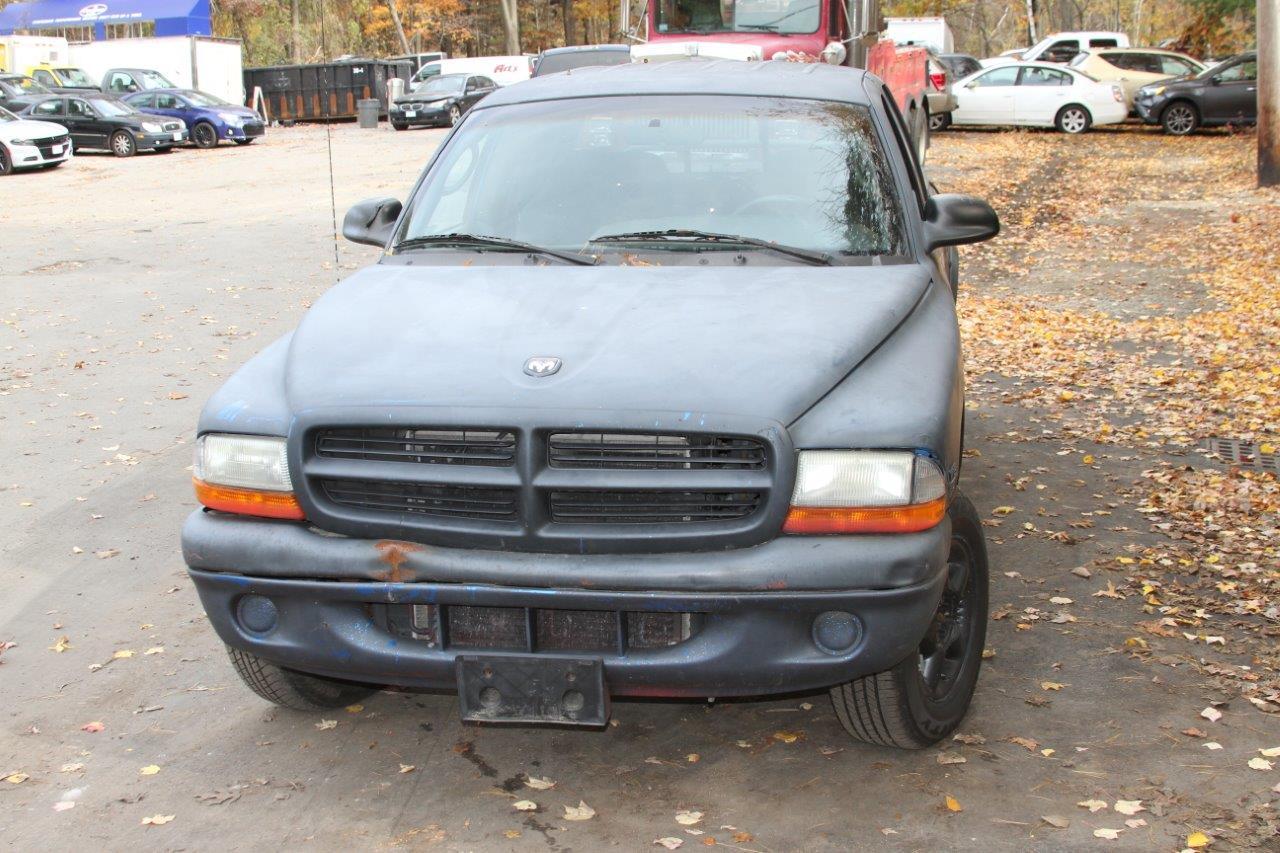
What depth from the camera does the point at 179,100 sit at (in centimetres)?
3450

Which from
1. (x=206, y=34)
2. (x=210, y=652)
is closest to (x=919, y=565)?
(x=210, y=652)

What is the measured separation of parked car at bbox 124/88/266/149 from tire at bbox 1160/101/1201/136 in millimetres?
20920

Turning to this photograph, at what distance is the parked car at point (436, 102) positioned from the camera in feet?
126

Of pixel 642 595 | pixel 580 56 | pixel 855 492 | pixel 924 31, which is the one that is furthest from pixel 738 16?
pixel 924 31

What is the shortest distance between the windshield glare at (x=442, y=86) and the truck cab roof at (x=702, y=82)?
114 feet

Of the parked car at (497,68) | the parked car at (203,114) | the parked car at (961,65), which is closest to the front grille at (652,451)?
the parked car at (203,114)

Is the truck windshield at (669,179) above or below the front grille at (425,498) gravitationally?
above

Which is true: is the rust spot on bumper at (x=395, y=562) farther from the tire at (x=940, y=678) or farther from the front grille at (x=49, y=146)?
the front grille at (x=49, y=146)

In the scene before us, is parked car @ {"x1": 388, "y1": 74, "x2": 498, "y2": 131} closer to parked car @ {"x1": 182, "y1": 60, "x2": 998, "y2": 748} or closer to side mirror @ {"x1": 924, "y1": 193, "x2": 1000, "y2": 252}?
side mirror @ {"x1": 924, "y1": 193, "x2": 1000, "y2": 252}

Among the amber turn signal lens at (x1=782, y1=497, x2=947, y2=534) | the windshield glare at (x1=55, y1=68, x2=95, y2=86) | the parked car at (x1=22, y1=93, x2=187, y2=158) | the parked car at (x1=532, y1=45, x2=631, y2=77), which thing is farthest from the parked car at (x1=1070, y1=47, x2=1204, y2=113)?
the amber turn signal lens at (x1=782, y1=497, x2=947, y2=534)

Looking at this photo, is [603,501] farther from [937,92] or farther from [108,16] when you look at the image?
[108,16]

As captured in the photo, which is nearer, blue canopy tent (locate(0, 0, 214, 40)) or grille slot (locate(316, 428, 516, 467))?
grille slot (locate(316, 428, 516, 467))

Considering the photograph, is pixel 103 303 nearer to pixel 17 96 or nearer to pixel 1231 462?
pixel 1231 462

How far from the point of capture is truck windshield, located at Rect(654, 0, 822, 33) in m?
15.8
